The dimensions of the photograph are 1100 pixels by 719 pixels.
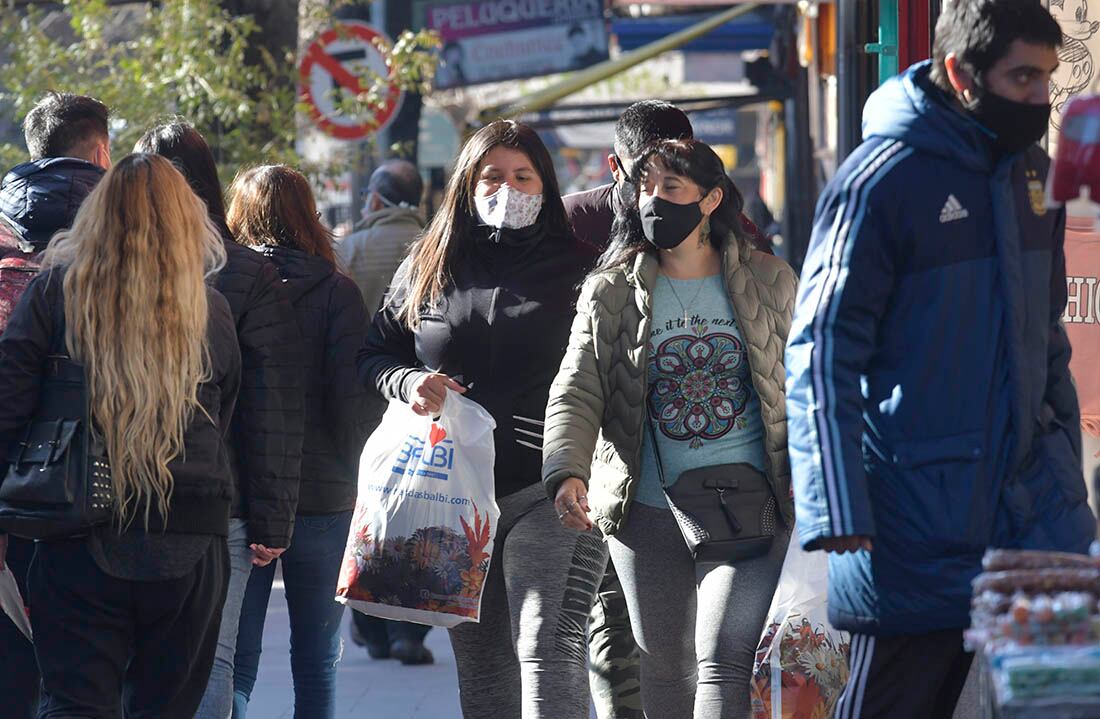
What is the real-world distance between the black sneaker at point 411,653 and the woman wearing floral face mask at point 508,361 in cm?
270

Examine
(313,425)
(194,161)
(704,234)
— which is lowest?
(313,425)

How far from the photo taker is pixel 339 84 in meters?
11.1

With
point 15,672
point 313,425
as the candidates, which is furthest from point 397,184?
point 15,672

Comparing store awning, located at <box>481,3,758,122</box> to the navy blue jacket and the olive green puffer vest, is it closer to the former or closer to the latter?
the olive green puffer vest

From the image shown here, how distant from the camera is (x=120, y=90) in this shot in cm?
1013

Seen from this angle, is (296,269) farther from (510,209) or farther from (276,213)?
(510,209)

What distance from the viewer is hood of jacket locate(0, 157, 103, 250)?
5.10 metres

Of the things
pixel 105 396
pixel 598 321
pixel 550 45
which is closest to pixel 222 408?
pixel 105 396

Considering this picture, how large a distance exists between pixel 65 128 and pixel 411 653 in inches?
122

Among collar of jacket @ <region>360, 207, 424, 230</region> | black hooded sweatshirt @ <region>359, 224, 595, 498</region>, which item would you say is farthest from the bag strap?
collar of jacket @ <region>360, 207, 424, 230</region>

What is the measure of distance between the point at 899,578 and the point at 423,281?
76.3 inches

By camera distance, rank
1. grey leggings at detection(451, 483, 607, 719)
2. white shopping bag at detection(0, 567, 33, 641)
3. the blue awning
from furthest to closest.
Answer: the blue awning → white shopping bag at detection(0, 567, 33, 641) → grey leggings at detection(451, 483, 607, 719)

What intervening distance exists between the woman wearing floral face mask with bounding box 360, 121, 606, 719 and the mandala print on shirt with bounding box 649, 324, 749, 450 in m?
0.47

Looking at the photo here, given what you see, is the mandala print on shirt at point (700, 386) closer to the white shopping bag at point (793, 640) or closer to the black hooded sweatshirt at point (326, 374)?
the white shopping bag at point (793, 640)
